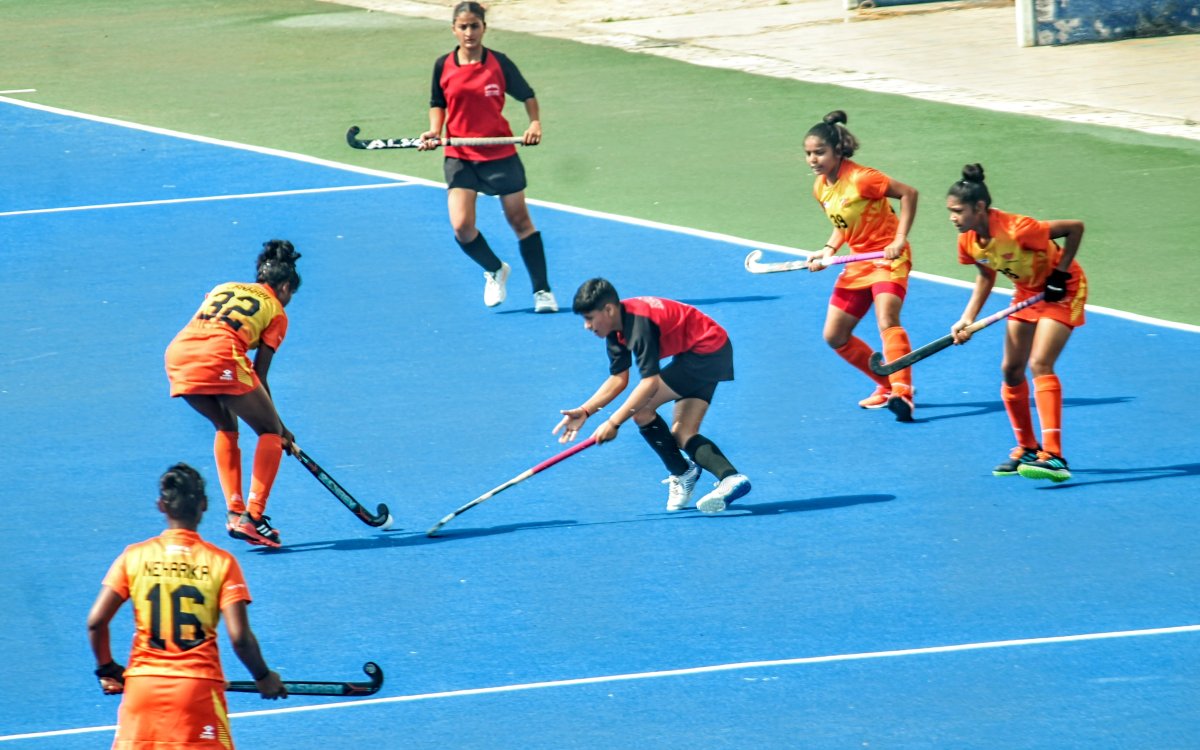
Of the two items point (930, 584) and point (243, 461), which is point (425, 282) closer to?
point (243, 461)

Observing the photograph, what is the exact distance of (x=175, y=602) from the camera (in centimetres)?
625

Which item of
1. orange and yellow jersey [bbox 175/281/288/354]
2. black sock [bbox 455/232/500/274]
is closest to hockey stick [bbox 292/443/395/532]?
orange and yellow jersey [bbox 175/281/288/354]

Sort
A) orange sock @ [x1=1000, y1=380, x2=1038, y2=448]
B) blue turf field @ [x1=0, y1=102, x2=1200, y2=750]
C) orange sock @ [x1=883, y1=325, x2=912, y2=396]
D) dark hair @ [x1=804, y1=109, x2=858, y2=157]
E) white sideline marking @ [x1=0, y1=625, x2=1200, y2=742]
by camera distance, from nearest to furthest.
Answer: blue turf field @ [x1=0, y1=102, x2=1200, y2=750] < white sideline marking @ [x1=0, y1=625, x2=1200, y2=742] < orange sock @ [x1=1000, y1=380, x2=1038, y2=448] < dark hair @ [x1=804, y1=109, x2=858, y2=157] < orange sock @ [x1=883, y1=325, x2=912, y2=396]

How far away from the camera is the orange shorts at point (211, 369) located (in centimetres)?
901

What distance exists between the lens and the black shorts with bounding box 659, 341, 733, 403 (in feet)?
31.7

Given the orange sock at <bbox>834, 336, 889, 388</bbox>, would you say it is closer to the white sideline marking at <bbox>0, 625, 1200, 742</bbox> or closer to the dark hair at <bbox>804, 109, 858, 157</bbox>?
the dark hair at <bbox>804, 109, 858, 157</bbox>

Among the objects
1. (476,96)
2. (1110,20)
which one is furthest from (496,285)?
(1110,20)

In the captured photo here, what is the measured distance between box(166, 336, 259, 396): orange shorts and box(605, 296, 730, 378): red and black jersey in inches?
68.0

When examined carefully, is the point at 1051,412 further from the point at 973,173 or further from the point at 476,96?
the point at 476,96

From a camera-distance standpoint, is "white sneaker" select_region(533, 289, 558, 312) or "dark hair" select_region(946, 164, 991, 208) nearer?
"dark hair" select_region(946, 164, 991, 208)

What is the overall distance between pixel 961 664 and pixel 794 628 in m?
0.77

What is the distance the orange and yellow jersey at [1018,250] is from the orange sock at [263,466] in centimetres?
358

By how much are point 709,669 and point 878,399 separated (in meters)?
3.62

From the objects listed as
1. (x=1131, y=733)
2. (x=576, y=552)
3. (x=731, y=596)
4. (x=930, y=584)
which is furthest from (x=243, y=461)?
(x=1131, y=733)
